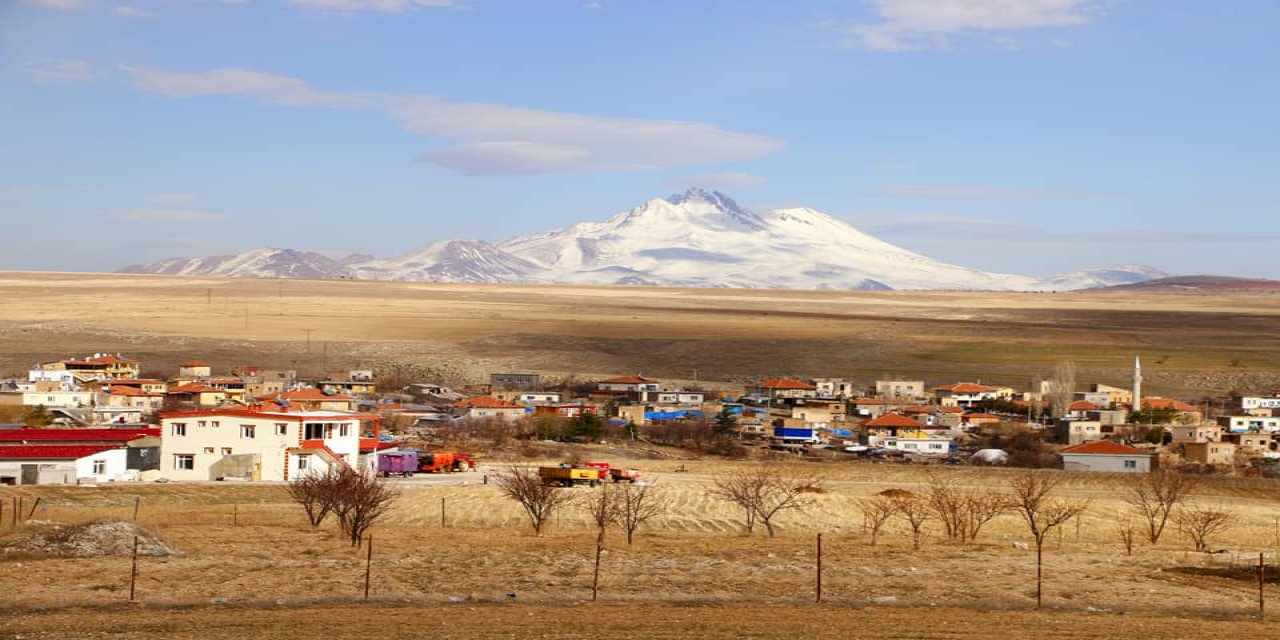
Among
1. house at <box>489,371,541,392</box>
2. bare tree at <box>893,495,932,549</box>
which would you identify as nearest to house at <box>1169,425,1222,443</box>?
bare tree at <box>893,495,932,549</box>

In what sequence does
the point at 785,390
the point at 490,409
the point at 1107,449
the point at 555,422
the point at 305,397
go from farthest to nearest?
the point at 785,390 < the point at 490,409 < the point at 305,397 < the point at 555,422 < the point at 1107,449

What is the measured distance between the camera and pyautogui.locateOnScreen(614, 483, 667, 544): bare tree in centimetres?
3259

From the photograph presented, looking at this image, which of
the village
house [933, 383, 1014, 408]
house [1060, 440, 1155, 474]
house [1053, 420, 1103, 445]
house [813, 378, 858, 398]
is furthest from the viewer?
house [813, 378, 858, 398]

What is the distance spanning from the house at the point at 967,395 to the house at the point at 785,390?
8109mm

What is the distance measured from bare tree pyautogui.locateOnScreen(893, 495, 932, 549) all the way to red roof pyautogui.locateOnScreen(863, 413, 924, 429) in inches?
1379

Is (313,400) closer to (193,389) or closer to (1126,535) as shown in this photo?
(193,389)

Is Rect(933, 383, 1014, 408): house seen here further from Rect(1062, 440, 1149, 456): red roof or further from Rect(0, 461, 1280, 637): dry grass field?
Rect(0, 461, 1280, 637): dry grass field

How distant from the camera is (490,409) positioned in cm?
8206

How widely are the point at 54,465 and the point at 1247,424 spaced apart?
199 feet

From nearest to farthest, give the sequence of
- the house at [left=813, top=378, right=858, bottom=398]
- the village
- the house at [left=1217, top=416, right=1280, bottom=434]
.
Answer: the village, the house at [left=1217, top=416, right=1280, bottom=434], the house at [left=813, top=378, right=858, bottom=398]

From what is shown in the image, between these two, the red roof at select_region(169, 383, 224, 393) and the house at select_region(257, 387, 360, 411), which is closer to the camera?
the house at select_region(257, 387, 360, 411)

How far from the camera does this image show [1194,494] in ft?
168

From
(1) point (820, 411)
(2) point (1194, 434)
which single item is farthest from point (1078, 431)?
(1) point (820, 411)

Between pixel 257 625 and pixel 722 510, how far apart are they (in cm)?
2102
